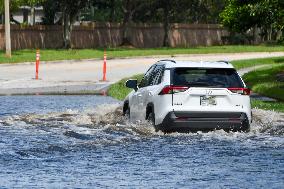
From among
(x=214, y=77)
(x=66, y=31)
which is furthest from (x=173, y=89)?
(x=66, y=31)

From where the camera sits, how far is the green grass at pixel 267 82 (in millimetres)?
30844

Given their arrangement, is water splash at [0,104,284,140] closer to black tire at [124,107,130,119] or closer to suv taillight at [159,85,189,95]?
black tire at [124,107,130,119]

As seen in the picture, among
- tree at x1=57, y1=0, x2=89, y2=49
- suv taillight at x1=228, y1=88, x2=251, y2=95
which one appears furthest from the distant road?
tree at x1=57, y1=0, x2=89, y2=49

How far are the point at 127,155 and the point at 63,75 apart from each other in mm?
28831

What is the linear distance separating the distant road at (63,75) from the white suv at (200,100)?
49.5ft

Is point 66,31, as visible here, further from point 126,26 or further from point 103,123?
point 103,123

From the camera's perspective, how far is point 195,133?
1788cm

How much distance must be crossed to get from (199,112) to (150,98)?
117 cm

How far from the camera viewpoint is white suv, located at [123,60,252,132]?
17328mm

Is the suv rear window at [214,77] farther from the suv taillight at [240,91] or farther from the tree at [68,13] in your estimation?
the tree at [68,13]

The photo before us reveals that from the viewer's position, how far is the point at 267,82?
3550cm

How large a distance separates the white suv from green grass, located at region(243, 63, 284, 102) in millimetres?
10875

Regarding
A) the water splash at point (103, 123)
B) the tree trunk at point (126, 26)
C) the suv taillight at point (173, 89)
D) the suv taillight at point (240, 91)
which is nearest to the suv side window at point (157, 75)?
the suv taillight at point (173, 89)

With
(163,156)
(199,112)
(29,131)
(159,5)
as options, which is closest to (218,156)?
(163,156)
